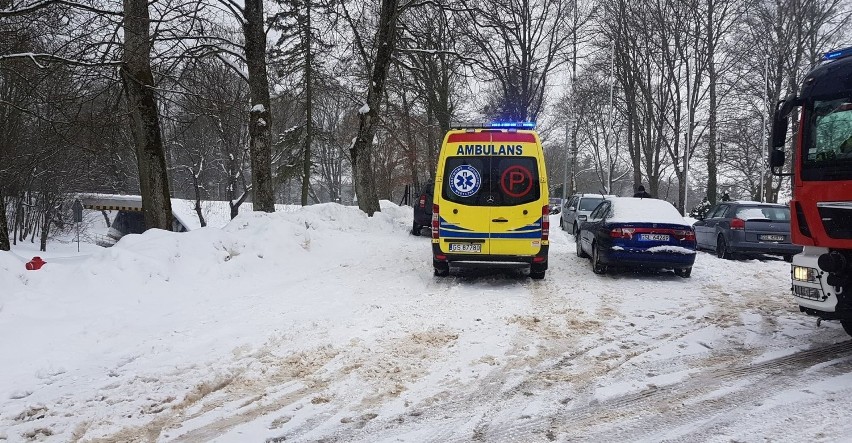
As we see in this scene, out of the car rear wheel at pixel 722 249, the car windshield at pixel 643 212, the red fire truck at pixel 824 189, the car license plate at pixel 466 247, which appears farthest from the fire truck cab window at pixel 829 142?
the car rear wheel at pixel 722 249

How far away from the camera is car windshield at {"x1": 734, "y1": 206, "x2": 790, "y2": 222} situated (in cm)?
1266

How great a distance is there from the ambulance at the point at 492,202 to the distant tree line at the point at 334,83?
626 centimetres

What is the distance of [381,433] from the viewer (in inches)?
138

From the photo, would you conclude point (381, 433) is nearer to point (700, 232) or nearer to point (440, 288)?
point (440, 288)

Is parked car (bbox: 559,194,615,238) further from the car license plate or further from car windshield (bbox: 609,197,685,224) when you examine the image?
the car license plate

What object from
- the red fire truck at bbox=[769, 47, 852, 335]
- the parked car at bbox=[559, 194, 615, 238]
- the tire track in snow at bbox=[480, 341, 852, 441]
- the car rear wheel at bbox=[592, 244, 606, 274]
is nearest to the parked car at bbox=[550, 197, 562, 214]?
the parked car at bbox=[559, 194, 615, 238]

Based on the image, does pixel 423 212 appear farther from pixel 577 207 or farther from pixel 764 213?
pixel 764 213

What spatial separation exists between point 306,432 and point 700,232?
577 inches

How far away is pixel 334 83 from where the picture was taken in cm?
1989

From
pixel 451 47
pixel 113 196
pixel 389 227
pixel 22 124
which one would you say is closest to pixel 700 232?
pixel 389 227

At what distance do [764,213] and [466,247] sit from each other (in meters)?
8.48

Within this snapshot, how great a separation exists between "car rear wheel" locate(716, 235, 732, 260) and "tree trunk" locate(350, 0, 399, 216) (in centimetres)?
1090

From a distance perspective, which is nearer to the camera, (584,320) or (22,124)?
(584,320)

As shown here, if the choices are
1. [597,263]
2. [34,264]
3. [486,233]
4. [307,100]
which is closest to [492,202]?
[486,233]
